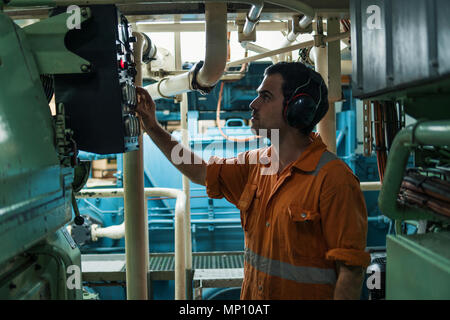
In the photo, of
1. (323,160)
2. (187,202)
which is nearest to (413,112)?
(323,160)

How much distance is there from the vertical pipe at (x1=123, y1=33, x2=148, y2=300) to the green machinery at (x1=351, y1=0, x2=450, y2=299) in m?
1.27

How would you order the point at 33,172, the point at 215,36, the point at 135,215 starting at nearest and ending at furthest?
the point at 33,172 < the point at 215,36 < the point at 135,215

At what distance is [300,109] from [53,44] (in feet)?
3.16

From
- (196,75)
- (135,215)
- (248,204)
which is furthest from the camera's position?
(135,215)

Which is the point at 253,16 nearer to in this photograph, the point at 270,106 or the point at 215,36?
the point at 215,36

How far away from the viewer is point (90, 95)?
1.24 meters

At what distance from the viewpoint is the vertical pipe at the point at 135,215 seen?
2.07m

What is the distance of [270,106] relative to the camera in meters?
1.61

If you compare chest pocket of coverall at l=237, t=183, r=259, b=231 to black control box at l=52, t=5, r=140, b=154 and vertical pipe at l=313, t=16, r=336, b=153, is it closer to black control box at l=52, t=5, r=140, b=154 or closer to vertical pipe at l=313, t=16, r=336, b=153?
black control box at l=52, t=5, r=140, b=154

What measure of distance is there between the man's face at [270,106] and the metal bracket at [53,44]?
2.54 feet

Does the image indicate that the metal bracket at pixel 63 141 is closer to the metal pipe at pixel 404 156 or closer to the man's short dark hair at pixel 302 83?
the man's short dark hair at pixel 302 83

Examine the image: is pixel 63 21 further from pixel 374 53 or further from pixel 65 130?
pixel 374 53
